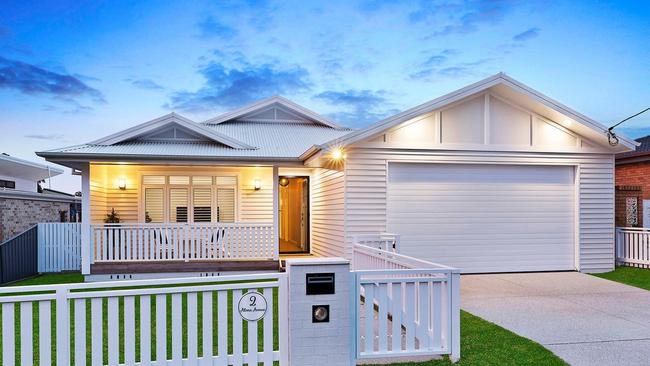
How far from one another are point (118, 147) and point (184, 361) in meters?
8.15

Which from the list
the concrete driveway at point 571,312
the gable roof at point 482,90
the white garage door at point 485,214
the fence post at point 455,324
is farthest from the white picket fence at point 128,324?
the white garage door at point 485,214

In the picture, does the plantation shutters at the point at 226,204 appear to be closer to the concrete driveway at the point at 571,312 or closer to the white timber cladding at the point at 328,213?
the white timber cladding at the point at 328,213

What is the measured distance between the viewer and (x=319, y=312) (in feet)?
14.9

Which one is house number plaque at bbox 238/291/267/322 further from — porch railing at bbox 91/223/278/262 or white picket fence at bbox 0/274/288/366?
porch railing at bbox 91/223/278/262

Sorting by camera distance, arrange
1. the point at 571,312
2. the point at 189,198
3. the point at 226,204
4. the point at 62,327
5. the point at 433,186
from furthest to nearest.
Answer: the point at 226,204 < the point at 189,198 < the point at 433,186 < the point at 571,312 < the point at 62,327

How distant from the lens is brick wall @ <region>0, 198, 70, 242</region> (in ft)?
40.3

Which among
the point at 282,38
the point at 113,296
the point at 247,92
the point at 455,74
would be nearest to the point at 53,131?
the point at 247,92

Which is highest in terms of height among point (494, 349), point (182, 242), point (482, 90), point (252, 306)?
point (482, 90)

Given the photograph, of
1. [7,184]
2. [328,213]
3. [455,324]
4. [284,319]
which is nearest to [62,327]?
[284,319]

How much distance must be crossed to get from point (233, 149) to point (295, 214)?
234 inches

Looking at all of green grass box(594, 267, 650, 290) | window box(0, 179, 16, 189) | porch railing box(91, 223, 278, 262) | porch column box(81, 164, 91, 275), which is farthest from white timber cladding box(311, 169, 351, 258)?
window box(0, 179, 16, 189)

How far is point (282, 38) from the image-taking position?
1820 cm

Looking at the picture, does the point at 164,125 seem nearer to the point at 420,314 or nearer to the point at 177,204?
the point at 177,204

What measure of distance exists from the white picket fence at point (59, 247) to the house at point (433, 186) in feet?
3.98
